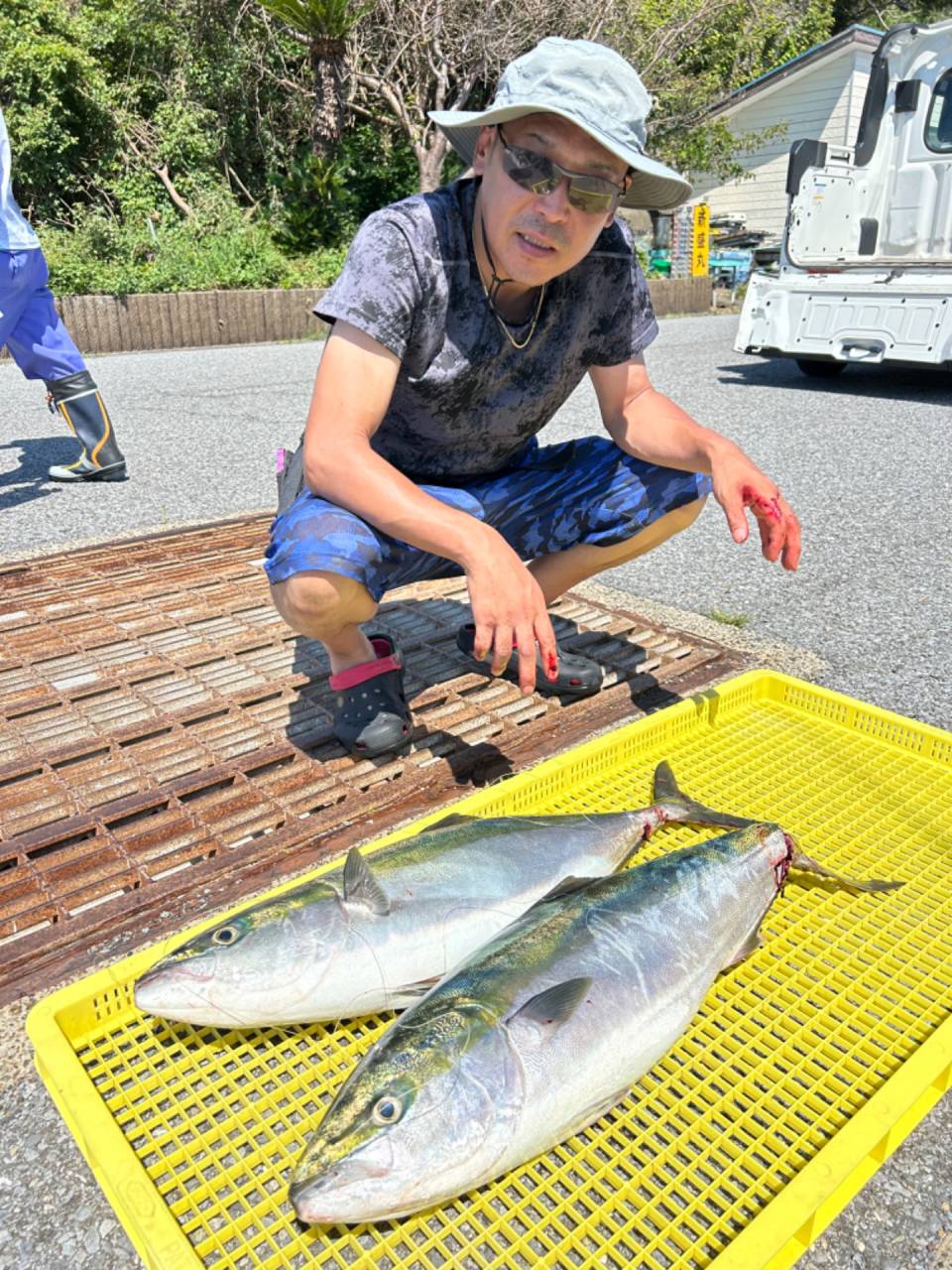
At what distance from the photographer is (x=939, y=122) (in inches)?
350

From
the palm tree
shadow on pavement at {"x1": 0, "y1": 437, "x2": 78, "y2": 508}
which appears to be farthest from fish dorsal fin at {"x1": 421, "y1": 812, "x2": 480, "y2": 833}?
the palm tree

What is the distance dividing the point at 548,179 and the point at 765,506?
906 millimetres

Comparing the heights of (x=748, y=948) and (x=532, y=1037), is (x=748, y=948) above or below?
below

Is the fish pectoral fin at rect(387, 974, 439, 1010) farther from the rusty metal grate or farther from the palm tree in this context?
the palm tree

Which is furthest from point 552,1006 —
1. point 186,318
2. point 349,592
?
point 186,318

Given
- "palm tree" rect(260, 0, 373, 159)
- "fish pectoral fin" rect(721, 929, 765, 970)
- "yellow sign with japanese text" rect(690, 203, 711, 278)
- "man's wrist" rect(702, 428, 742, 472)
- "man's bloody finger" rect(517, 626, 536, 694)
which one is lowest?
"fish pectoral fin" rect(721, 929, 765, 970)

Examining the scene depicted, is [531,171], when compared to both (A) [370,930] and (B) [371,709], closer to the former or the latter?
(B) [371,709]

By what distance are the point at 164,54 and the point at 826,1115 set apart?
19398 millimetres

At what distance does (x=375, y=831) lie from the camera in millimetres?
2338

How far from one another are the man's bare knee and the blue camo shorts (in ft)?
0.18

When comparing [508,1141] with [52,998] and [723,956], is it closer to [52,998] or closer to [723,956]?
[723,956]

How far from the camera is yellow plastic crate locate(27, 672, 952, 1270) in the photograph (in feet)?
4.31

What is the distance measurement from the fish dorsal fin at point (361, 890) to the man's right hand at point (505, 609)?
457 millimetres

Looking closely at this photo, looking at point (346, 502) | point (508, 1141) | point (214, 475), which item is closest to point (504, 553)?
point (346, 502)
